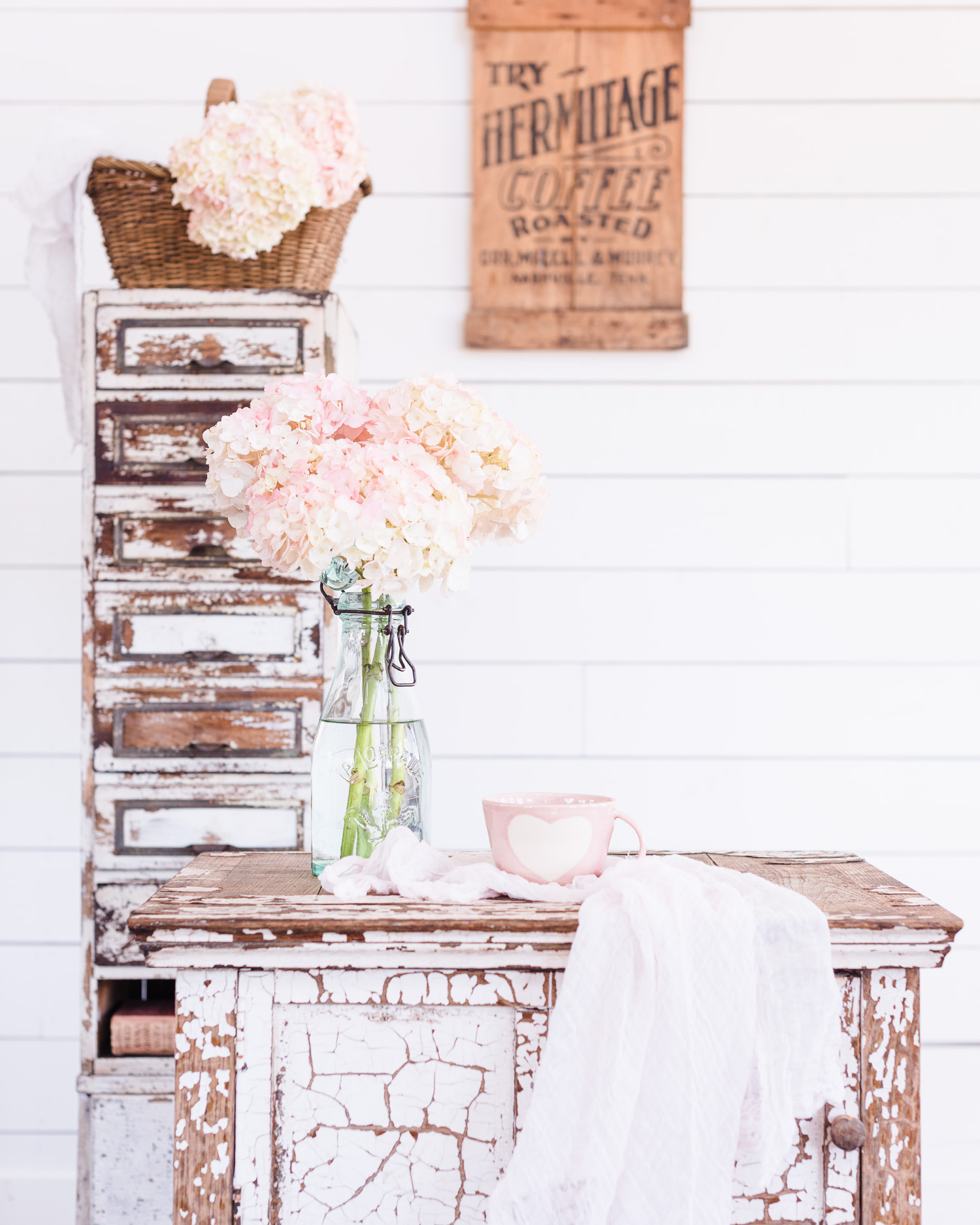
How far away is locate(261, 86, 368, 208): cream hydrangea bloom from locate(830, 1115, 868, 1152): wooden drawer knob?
130 cm

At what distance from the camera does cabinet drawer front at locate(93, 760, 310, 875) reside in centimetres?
145

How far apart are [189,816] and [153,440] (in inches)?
21.3

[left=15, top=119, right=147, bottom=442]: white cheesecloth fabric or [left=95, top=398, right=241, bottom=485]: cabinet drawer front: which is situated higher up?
[left=15, top=119, right=147, bottom=442]: white cheesecloth fabric

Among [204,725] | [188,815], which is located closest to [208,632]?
[204,725]

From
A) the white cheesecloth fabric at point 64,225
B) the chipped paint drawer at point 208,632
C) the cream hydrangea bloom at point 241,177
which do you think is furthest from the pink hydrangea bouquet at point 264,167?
the chipped paint drawer at point 208,632

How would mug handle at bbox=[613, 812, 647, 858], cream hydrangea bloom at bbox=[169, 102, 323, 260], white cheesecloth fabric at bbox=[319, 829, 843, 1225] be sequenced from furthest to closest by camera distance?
cream hydrangea bloom at bbox=[169, 102, 323, 260] → mug handle at bbox=[613, 812, 647, 858] → white cheesecloth fabric at bbox=[319, 829, 843, 1225]

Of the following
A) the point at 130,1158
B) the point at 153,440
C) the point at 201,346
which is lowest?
the point at 130,1158

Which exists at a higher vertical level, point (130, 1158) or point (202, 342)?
point (202, 342)

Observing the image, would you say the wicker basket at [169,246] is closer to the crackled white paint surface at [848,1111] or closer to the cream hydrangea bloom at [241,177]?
the cream hydrangea bloom at [241,177]

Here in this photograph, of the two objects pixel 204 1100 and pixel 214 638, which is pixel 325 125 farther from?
pixel 204 1100

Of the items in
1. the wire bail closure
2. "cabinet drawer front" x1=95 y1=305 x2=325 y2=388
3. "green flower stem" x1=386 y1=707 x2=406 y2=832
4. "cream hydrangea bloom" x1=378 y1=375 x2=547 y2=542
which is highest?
"cabinet drawer front" x1=95 y1=305 x2=325 y2=388

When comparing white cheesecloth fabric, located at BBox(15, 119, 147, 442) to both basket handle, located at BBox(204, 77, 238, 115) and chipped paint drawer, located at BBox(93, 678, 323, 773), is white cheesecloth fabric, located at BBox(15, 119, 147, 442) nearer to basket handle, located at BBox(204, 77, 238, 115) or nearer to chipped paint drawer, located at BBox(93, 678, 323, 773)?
basket handle, located at BBox(204, 77, 238, 115)

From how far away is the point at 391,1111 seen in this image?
0.78 m

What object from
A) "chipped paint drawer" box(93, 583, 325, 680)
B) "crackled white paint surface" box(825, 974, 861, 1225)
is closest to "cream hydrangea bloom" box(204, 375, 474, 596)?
"crackled white paint surface" box(825, 974, 861, 1225)
